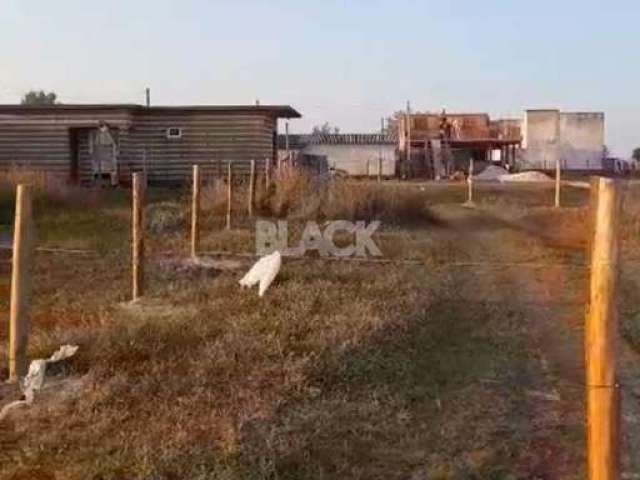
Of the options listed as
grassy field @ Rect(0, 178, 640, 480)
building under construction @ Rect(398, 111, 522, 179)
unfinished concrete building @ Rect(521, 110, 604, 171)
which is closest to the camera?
grassy field @ Rect(0, 178, 640, 480)

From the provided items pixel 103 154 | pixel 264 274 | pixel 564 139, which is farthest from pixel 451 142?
pixel 264 274

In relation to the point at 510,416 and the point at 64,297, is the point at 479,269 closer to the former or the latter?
the point at 64,297

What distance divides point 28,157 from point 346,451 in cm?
3195

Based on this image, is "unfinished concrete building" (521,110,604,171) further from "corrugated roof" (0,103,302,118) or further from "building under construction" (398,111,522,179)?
"corrugated roof" (0,103,302,118)

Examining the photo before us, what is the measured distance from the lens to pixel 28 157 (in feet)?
117

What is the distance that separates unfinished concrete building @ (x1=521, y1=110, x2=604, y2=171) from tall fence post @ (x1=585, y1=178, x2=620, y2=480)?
61622 millimetres

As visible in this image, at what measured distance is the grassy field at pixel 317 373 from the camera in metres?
5.56

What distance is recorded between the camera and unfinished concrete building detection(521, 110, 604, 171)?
64.9m

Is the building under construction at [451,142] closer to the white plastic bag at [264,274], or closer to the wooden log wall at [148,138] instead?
the wooden log wall at [148,138]

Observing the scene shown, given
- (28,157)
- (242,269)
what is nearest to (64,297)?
(242,269)

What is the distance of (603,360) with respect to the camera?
4109 mm

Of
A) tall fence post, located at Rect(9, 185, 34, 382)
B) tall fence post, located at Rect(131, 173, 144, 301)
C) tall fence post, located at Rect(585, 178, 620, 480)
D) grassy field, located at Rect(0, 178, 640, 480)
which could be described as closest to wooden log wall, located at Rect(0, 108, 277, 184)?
grassy field, located at Rect(0, 178, 640, 480)

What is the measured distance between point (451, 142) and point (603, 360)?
56.1m

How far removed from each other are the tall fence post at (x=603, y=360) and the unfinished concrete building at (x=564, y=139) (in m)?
61.6
